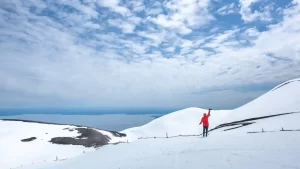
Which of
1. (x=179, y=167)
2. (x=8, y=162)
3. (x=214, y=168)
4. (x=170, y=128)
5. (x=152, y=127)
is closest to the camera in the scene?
(x=214, y=168)

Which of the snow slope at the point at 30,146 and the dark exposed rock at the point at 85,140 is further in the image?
the dark exposed rock at the point at 85,140

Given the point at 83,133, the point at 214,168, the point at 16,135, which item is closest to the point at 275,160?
the point at 214,168

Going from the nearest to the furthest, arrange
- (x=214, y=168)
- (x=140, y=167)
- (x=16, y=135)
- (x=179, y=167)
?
(x=214, y=168) < (x=179, y=167) < (x=140, y=167) < (x=16, y=135)

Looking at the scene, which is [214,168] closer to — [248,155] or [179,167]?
[179,167]

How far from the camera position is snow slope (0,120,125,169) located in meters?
39.9

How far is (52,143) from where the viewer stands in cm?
4844

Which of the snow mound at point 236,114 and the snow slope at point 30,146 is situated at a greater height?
the snow mound at point 236,114

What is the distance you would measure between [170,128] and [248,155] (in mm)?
56666

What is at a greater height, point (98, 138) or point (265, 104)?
point (265, 104)

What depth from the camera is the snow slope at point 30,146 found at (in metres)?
39.9

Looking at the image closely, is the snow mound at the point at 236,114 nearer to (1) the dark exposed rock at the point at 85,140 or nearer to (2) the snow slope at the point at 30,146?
(1) the dark exposed rock at the point at 85,140

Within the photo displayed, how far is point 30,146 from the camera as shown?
45.8 m

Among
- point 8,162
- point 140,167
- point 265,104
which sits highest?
point 265,104

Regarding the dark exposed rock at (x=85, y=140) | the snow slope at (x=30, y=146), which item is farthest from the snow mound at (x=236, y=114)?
the snow slope at (x=30, y=146)
